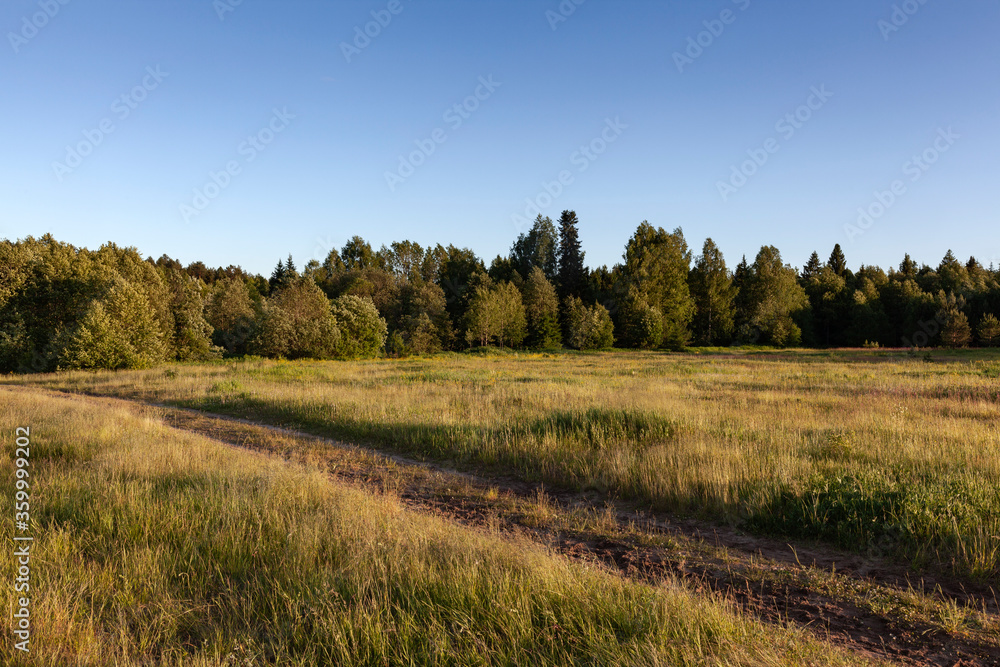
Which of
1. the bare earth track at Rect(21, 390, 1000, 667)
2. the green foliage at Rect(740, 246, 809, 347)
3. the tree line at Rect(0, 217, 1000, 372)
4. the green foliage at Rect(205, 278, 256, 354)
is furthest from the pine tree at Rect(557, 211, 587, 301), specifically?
the bare earth track at Rect(21, 390, 1000, 667)

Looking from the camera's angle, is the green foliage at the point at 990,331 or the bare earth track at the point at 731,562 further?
the green foliage at the point at 990,331

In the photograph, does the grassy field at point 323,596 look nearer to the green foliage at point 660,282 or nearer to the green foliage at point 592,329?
the green foliage at point 592,329

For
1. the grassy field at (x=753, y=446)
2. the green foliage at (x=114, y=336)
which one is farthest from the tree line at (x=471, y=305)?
the grassy field at (x=753, y=446)

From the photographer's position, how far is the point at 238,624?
3877 mm

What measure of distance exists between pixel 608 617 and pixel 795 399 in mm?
15404

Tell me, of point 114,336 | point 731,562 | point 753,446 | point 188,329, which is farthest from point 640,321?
point 731,562

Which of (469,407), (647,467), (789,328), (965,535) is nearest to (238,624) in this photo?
(647,467)

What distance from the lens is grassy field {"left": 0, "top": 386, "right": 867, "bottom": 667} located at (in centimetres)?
338

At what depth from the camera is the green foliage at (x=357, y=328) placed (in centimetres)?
5109

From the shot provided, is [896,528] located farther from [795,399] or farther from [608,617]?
[795,399]

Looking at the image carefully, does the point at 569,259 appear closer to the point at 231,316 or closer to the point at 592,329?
the point at 592,329

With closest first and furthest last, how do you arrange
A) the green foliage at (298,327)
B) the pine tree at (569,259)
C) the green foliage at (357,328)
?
the green foliage at (298,327)
the green foliage at (357,328)
the pine tree at (569,259)

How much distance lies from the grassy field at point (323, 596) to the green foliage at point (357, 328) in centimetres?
4545

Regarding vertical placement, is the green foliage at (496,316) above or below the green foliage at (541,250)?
below
